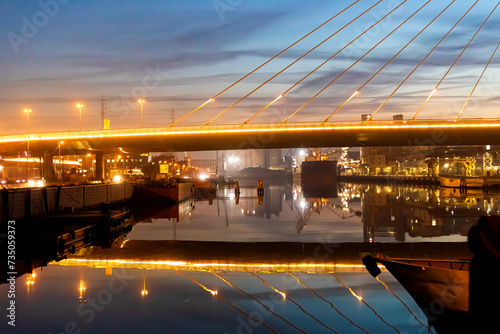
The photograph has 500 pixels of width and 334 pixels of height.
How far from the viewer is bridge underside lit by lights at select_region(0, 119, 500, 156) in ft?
206

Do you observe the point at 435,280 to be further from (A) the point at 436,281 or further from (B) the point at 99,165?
(B) the point at 99,165

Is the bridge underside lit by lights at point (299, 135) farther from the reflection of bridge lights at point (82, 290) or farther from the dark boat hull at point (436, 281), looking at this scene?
the dark boat hull at point (436, 281)

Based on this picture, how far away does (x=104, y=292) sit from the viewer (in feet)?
49.5

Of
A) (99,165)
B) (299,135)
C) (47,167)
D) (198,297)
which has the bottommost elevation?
(198,297)

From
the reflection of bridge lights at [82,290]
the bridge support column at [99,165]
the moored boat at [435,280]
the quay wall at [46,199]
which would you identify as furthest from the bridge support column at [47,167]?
the moored boat at [435,280]

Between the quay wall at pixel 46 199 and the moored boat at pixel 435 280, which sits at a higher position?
the quay wall at pixel 46 199

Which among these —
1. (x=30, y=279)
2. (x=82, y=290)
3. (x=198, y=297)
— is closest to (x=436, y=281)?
(x=198, y=297)

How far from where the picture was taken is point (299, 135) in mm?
65125

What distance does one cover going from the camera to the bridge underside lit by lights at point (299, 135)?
2470 inches

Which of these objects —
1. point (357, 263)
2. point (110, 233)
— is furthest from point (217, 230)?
point (357, 263)

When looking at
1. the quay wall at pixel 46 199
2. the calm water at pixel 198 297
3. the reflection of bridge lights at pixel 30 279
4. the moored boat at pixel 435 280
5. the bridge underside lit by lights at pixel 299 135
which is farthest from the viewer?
the bridge underside lit by lights at pixel 299 135

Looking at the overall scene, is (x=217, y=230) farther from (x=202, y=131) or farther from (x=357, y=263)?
(x=202, y=131)

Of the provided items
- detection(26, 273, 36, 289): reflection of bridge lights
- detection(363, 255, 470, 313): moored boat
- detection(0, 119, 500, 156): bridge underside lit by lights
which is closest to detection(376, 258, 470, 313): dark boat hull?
detection(363, 255, 470, 313): moored boat

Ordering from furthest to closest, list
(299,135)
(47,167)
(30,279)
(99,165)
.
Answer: (99,165)
(47,167)
(299,135)
(30,279)
